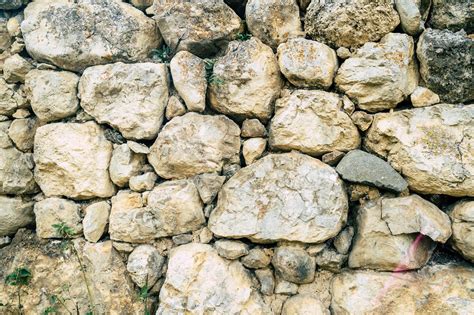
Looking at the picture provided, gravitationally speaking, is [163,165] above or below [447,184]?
below

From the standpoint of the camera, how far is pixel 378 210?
2.26 meters

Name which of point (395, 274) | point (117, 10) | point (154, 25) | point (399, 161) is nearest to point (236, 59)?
point (154, 25)

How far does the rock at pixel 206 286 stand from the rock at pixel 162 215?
197mm

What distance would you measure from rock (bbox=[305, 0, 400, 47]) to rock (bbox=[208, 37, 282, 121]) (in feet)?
1.29

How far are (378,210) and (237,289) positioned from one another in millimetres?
1087

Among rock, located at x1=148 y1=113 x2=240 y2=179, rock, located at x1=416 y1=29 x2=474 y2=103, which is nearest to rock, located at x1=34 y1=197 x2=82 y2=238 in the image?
rock, located at x1=148 y1=113 x2=240 y2=179

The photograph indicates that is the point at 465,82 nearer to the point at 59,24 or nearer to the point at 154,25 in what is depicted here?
the point at 154,25

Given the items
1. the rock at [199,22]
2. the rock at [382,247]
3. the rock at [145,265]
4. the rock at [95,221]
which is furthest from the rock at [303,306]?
the rock at [199,22]

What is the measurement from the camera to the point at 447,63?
7.22 feet

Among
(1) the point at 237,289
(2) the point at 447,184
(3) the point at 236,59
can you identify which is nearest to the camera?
(2) the point at 447,184

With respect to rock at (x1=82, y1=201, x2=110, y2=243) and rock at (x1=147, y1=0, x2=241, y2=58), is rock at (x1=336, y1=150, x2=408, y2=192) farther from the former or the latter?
rock at (x1=82, y1=201, x2=110, y2=243)

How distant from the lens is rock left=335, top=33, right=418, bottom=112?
2262 mm

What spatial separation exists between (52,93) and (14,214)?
0.99m

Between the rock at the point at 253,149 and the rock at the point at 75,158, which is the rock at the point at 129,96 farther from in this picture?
the rock at the point at 253,149
